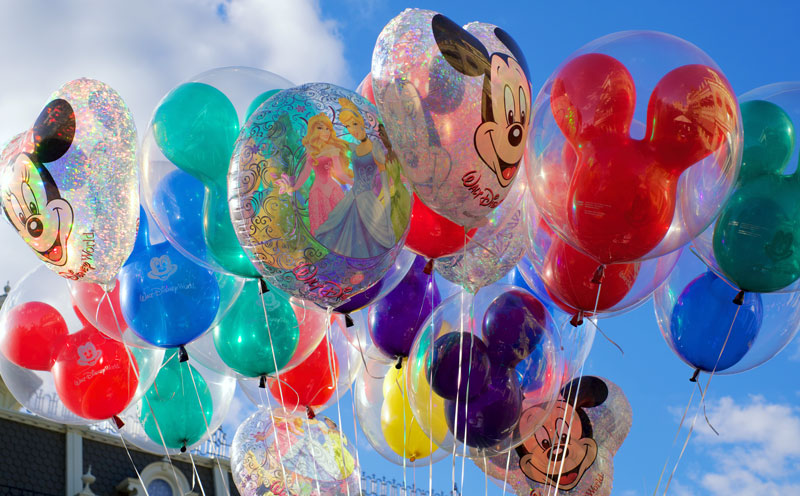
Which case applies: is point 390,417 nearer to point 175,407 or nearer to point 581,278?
point 175,407

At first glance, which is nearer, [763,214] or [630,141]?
[630,141]

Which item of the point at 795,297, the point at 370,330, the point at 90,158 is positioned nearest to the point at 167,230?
the point at 90,158

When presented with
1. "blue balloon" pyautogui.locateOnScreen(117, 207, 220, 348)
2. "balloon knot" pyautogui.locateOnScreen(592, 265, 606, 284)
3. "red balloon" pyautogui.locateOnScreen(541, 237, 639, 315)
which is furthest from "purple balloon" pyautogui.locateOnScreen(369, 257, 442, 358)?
"balloon knot" pyautogui.locateOnScreen(592, 265, 606, 284)

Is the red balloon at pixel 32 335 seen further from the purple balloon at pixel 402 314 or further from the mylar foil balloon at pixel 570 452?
the mylar foil balloon at pixel 570 452

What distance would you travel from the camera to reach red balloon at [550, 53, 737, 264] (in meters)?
2.99

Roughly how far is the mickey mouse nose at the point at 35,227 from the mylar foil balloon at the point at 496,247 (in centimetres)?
170

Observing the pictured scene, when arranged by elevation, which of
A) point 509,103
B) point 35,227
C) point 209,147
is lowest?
point 35,227

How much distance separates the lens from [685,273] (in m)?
3.99

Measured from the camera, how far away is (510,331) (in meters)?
3.73

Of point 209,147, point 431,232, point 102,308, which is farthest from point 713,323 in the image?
point 102,308

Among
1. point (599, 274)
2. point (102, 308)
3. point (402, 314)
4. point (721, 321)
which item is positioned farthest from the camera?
point (402, 314)

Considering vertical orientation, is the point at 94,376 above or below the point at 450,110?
below

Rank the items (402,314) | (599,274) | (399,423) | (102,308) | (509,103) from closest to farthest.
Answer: (509,103) → (599,274) → (102,308) → (402,314) → (399,423)

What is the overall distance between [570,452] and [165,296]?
2.08 meters
